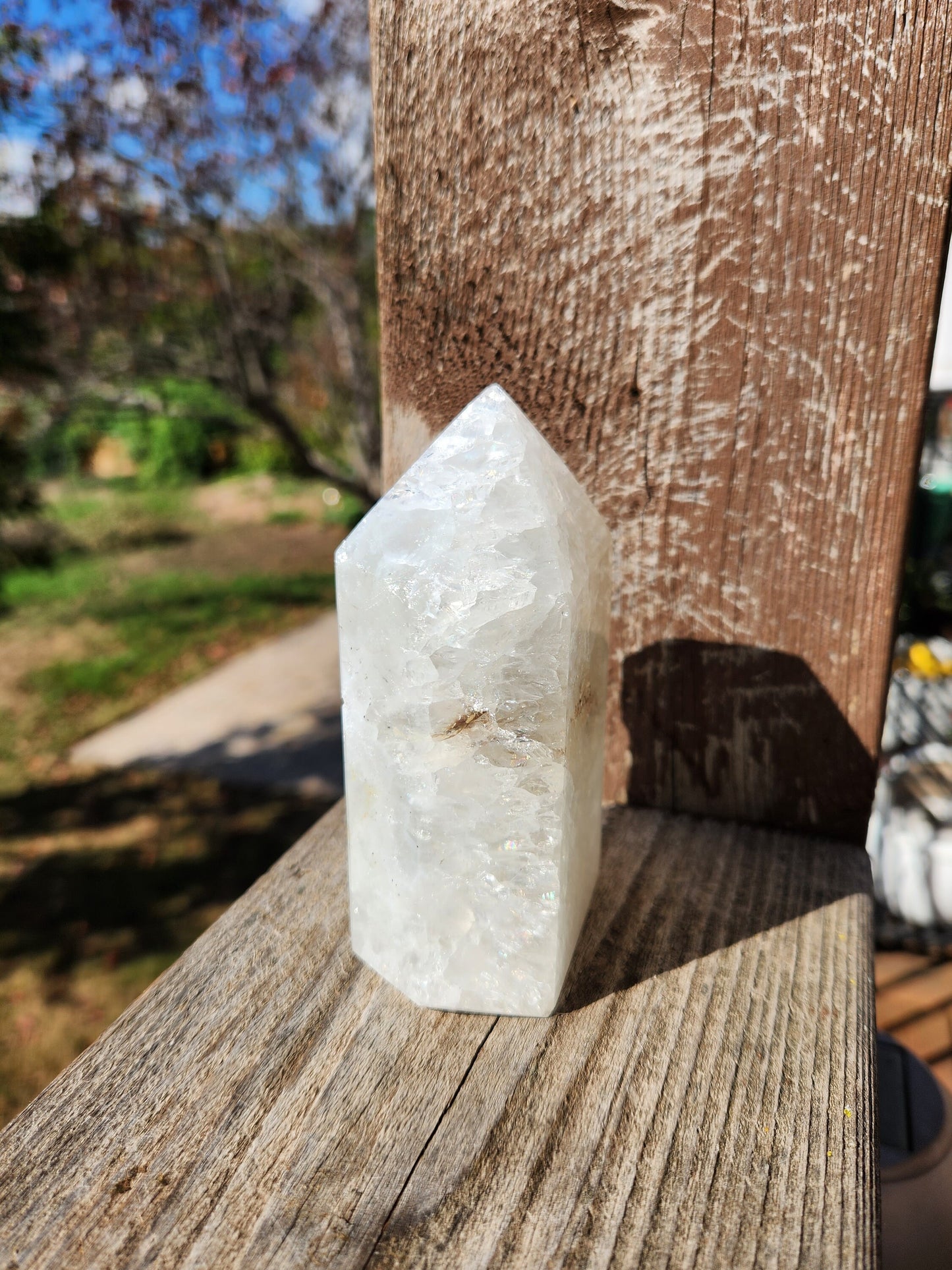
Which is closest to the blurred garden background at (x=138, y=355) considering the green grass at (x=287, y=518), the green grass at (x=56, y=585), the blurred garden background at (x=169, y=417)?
the blurred garden background at (x=169, y=417)

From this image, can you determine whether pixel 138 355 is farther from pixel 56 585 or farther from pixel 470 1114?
pixel 56 585

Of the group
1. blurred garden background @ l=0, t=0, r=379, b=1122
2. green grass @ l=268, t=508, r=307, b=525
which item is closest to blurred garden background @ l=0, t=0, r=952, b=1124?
blurred garden background @ l=0, t=0, r=379, b=1122

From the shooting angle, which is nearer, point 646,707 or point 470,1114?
point 470,1114

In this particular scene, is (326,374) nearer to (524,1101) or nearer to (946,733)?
(946,733)

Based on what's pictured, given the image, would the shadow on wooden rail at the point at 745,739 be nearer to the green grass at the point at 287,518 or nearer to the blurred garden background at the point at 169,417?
the blurred garden background at the point at 169,417

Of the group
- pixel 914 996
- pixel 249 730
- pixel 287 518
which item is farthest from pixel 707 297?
pixel 287 518

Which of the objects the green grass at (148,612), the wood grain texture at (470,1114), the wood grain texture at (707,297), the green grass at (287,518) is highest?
the wood grain texture at (707,297)

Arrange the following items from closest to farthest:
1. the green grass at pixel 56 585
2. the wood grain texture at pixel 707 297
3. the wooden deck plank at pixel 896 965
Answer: the wood grain texture at pixel 707 297 → the wooden deck plank at pixel 896 965 → the green grass at pixel 56 585
